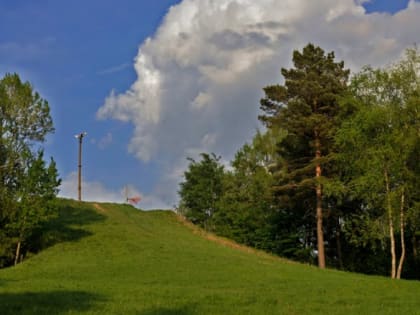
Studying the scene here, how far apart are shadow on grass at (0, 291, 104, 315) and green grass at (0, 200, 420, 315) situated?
0.03 meters

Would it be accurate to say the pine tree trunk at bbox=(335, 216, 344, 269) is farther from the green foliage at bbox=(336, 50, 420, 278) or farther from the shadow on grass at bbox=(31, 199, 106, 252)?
the shadow on grass at bbox=(31, 199, 106, 252)

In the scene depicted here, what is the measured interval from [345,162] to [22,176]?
2144cm

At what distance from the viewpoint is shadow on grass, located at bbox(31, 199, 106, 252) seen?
1508 inches

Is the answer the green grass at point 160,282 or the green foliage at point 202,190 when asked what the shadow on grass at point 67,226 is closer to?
the green grass at point 160,282

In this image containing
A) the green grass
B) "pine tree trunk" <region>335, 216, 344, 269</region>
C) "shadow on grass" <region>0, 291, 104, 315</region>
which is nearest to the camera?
"shadow on grass" <region>0, 291, 104, 315</region>

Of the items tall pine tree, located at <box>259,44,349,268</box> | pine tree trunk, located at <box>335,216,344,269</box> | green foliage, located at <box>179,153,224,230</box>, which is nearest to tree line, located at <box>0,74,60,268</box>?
tall pine tree, located at <box>259,44,349,268</box>

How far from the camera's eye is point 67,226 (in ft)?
143

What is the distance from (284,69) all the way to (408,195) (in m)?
13.3

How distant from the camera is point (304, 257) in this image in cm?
5828

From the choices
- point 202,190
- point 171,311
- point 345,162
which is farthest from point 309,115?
point 202,190

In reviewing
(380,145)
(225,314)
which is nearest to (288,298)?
(225,314)

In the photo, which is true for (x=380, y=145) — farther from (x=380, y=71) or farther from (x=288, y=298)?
(x=288, y=298)

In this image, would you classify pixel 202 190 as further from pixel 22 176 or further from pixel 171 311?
pixel 171 311

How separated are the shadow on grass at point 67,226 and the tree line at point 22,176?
424 millimetres
